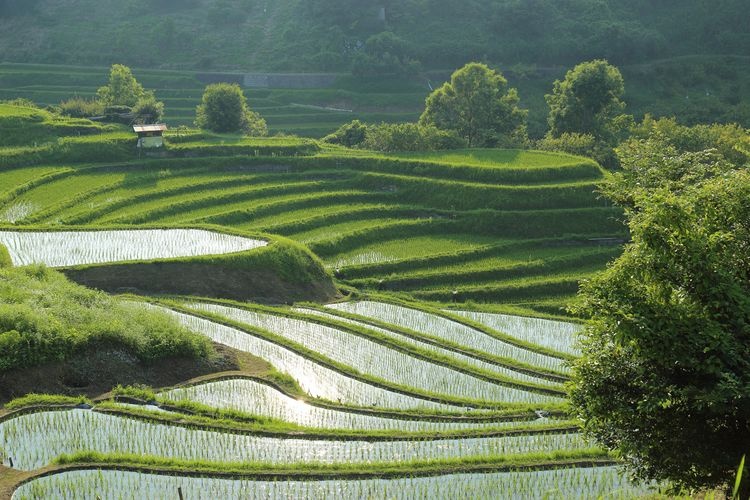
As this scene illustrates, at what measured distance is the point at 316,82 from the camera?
246 ft

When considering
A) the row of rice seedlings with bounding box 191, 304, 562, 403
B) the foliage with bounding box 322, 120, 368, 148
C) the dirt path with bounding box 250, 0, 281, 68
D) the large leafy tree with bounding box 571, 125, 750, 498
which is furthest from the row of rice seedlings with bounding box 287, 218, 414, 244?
the dirt path with bounding box 250, 0, 281, 68

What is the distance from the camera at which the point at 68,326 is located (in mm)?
20391

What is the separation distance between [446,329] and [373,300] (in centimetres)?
357

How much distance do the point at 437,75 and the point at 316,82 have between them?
977 cm

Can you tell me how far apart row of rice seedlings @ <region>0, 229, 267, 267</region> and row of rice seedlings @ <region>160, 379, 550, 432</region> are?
9.16 m

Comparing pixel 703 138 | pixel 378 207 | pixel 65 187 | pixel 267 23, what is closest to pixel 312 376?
pixel 378 207

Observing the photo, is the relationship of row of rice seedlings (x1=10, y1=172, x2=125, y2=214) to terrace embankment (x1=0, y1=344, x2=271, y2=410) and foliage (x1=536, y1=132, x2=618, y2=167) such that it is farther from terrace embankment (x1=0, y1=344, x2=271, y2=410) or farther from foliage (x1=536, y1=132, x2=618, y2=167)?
foliage (x1=536, y1=132, x2=618, y2=167)

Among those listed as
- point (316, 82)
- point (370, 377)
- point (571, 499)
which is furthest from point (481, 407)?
point (316, 82)

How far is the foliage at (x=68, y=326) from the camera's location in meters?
19.4

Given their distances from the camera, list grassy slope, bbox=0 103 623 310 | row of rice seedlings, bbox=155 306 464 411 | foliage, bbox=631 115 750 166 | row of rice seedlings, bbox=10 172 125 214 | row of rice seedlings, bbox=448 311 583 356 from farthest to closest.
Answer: foliage, bbox=631 115 750 166 < row of rice seedlings, bbox=10 172 125 214 < grassy slope, bbox=0 103 623 310 < row of rice seedlings, bbox=448 311 583 356 < row of rice seedlings, bbox=155 306 464 411

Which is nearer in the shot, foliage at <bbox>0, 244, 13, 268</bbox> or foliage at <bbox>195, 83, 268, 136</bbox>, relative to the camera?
foliage at <bbox>0, 244, 13, 268</bbox>

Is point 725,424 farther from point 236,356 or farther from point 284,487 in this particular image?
point 236,356

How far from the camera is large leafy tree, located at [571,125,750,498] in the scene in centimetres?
1292

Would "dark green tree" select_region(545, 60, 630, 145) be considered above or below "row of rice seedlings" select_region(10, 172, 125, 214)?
above
